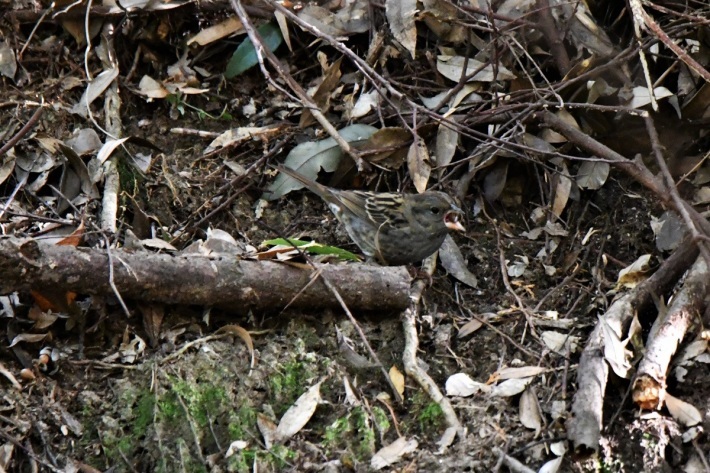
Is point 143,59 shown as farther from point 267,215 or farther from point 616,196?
point 616,196

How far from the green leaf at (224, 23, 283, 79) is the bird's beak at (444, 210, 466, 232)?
6.06 ft

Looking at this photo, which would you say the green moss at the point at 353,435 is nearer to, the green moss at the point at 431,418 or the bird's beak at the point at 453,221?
the green moss at the point at 431,418

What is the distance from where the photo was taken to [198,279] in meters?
4.71

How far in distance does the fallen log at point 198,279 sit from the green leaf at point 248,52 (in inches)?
86.4

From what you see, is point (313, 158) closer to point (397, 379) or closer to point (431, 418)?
point (397, 379)

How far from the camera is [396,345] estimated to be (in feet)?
16.4

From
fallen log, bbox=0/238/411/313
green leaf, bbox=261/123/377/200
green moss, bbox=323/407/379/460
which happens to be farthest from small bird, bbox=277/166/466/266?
green moss, bbox=323/407/379/460

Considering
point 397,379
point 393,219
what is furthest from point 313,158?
point 397,379

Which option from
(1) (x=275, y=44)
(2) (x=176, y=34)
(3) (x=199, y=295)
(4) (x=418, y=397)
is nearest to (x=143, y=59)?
(2) (x=176, y=34)

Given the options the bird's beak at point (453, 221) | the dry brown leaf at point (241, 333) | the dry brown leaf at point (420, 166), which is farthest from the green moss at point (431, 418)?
the dry brown leaf at point (420, 166)

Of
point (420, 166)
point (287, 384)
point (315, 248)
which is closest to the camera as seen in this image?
point (287, 384)

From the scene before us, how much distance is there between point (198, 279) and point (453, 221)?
1.90 m

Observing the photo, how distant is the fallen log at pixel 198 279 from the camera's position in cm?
441

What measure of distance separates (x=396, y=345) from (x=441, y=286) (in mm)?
829
